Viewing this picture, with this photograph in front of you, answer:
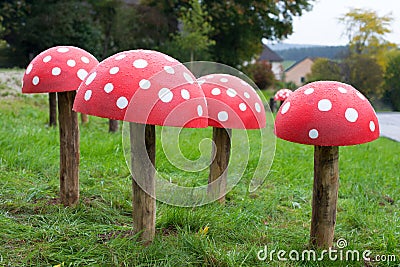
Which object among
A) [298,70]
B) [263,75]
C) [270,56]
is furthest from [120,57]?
[270,56]

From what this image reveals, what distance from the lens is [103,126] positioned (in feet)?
26.4

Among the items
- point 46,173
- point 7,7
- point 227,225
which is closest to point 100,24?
point 7,7

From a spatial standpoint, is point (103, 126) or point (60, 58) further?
point (103, 126)

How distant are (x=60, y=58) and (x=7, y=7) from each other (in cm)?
2162

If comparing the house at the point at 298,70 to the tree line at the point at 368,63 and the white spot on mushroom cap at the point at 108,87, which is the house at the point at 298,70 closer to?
the tree line at the point at 368,63

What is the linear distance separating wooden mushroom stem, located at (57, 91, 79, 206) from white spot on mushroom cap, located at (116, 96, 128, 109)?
125 centimetres

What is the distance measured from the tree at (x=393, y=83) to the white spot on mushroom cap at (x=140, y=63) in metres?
19.8

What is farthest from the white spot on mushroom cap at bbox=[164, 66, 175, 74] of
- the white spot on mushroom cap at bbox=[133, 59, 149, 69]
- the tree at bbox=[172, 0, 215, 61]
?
the tree at bbox=[172, 0, 215, 61]

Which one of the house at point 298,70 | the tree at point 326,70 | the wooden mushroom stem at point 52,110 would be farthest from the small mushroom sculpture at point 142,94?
the house at point 298,70

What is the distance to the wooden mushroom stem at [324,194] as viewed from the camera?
2580mm

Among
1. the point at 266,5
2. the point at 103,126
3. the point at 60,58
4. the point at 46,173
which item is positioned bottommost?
the point at 103,126

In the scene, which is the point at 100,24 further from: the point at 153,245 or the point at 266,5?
the point at 153,245

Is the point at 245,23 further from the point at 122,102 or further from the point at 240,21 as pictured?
the point at 122,102

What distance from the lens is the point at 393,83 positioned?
20.6 m
